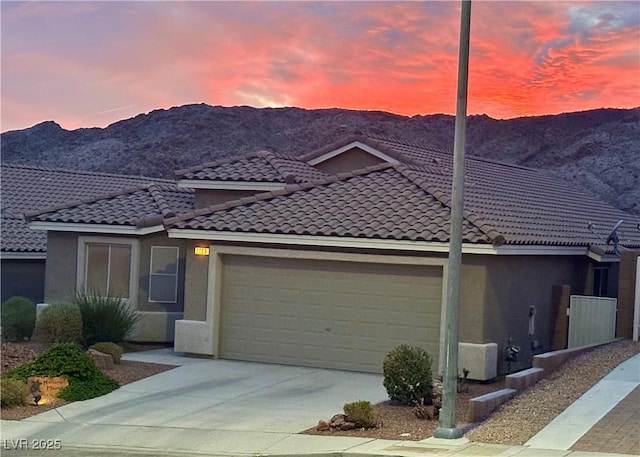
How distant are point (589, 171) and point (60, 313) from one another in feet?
200

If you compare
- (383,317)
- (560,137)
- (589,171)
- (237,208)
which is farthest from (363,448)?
(560,137)

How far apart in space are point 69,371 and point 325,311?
5477 millimetres

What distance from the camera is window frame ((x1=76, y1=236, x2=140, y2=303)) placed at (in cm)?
2302

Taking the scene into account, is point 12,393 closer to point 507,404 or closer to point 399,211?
point 507,404

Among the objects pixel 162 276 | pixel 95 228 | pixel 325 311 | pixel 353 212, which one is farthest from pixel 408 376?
pixel 95 228

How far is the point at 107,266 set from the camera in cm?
2328

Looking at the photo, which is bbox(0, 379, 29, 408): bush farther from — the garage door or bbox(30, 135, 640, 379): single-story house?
the garage door

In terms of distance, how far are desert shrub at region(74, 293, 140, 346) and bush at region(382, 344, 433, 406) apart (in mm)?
7677

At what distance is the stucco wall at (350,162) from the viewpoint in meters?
27.5

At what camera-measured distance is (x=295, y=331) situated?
20.2m

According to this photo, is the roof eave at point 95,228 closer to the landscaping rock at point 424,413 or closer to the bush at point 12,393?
the bush at point 12,393

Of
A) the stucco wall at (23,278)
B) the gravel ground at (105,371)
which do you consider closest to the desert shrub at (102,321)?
the gravel ground at (105,371)

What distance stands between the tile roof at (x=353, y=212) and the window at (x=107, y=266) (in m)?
2.47

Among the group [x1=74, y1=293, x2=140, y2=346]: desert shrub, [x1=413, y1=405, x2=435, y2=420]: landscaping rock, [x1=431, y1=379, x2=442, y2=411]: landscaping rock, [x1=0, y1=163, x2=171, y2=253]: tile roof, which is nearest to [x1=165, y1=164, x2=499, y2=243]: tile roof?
[x1=74, y1=293, x2=140, y2=346]: desert shrub
